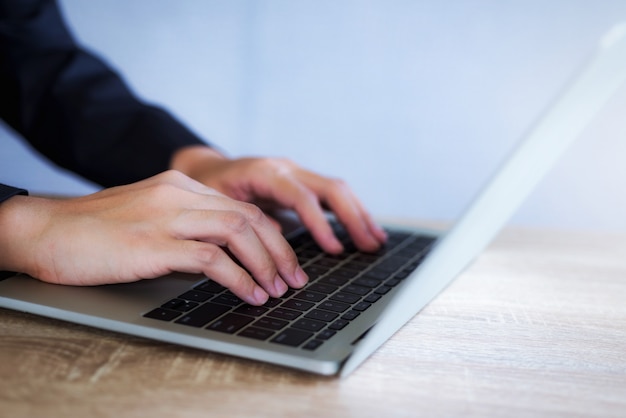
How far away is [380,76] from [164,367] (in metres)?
1.95

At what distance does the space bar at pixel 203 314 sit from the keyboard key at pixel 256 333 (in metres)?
0.04

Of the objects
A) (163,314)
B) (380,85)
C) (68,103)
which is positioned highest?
(380,85)

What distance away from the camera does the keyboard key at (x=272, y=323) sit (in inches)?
24.4

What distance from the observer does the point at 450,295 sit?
2.66ft

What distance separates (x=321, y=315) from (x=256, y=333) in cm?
8

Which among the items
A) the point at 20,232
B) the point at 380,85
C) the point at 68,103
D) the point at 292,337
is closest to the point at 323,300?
the point at 292,337

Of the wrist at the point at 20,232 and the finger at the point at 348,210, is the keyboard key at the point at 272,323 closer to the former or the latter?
the wrist at the point at 20,232

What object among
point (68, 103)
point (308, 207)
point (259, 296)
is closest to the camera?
Result: point (259, 296)

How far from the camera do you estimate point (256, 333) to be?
0.60 metres

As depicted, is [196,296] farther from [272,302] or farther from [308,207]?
[308,207]

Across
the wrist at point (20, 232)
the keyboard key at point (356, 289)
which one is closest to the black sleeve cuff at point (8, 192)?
the wrist at point (20, 232)

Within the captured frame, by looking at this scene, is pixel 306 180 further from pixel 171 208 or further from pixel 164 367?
pixel 164 367

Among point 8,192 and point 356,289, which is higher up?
point 356,289

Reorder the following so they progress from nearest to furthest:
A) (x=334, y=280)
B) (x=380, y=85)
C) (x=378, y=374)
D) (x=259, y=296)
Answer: (x=378, y=374)
(x=259, y=296)
(x=334, y=280)
(x=380, y=85)
